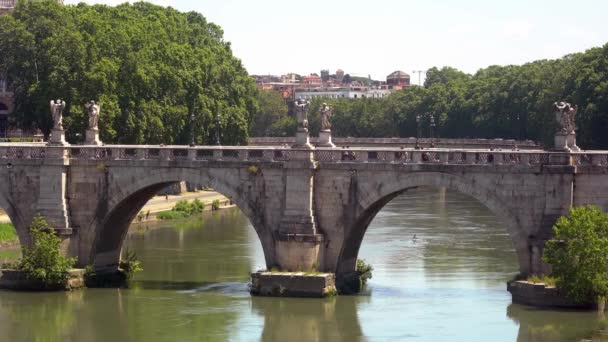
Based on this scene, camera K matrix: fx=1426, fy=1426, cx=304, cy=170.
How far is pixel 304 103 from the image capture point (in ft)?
187

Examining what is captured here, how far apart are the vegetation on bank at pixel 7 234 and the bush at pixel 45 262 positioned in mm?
14751

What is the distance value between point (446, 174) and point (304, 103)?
6.62 m

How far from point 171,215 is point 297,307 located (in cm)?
3729

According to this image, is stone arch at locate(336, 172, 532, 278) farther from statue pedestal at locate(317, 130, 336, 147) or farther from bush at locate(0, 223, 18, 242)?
bush at locate(0, 223, 18, 242)

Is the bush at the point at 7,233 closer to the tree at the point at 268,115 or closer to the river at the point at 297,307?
the river at the point at 297,307

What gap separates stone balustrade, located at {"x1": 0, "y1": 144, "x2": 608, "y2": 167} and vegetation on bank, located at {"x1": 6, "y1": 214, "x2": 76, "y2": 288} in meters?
3.90

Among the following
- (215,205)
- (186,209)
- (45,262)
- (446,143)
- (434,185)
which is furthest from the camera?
(446,143)

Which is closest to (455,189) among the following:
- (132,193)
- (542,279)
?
(542,279)

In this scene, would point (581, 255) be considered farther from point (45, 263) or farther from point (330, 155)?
point (45, 263)

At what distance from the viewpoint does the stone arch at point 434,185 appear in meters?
53.8

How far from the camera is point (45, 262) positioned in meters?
57.9

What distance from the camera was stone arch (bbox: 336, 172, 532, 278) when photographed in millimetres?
53812

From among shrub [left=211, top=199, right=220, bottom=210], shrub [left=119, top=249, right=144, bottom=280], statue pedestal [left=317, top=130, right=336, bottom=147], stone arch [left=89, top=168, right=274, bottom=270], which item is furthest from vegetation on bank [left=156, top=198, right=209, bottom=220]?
statue pedestal [left=317, top=130, right=336, bottom=147]

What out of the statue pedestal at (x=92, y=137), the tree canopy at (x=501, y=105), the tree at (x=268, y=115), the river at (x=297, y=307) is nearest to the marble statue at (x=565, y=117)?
the river at (x=297, y=307)
